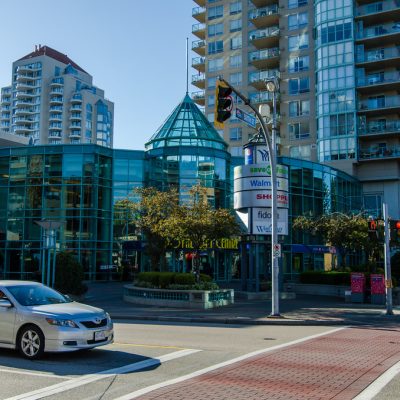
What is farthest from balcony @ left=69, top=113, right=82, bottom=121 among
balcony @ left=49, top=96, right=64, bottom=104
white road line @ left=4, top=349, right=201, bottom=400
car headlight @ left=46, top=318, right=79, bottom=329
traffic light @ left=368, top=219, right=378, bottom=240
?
car headlight @ left=46, top=318, right=79, bottom=329

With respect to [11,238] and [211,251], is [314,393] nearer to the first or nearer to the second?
[211,251]

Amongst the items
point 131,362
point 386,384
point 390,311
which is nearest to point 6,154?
point 390,311

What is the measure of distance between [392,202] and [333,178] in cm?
1014

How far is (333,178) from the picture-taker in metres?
49.5

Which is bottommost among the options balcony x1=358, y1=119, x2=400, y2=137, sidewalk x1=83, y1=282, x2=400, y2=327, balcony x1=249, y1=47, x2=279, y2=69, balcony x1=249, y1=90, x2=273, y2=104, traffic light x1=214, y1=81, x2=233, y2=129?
sidewalk x1=83, y1=282, x2=400, y2=327

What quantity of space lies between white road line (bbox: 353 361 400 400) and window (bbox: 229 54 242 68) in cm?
6210

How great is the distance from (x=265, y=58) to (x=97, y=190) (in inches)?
1304

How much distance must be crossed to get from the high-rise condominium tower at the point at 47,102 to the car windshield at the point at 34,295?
120739 mm

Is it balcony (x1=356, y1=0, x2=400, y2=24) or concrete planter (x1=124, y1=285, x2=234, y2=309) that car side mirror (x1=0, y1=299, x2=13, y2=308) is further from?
balcony (x1=356, y1=0, x2=400, y2=24)

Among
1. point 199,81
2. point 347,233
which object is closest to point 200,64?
point 199,81

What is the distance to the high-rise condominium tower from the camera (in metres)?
127

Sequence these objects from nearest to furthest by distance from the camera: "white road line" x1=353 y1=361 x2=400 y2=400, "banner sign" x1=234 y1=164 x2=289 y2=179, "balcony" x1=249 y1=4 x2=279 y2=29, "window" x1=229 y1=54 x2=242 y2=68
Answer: "white road line" x1=353 y1=361 x2=400 y2=400
"banner sign" x1=234 y1=164 x2=289 y2=179
"balcony" x1=249 y1=4 x2=279 y2=29
"window" x1=229 y1=54 x2=242 y2=68

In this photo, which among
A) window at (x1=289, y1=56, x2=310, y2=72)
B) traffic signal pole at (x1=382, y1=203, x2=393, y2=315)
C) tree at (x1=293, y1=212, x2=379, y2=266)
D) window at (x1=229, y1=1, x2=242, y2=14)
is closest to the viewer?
traffic signal pole at (x1=382, y1=203, x2=393, y2=315)

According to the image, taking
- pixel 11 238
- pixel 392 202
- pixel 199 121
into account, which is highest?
pixel 199 121
